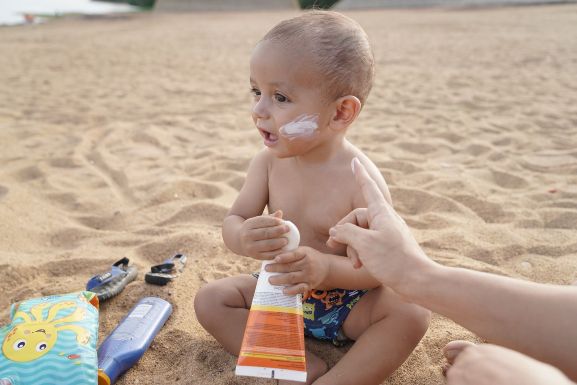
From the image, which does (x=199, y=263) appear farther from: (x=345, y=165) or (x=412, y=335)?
(x=412, y=335)

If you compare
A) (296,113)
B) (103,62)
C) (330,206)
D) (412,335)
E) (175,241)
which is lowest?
(103,62)

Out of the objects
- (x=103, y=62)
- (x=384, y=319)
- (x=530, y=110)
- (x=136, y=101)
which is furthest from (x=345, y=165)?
(x=103, y=62)

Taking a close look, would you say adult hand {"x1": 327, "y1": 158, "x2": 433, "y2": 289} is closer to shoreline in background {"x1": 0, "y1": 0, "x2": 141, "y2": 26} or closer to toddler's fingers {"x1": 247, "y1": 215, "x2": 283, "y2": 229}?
toddler's fingers {"x1": 247, "y1": 215, "x2": 283, "y2": 229}

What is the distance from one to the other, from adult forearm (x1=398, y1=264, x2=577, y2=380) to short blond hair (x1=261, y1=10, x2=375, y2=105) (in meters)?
0.72

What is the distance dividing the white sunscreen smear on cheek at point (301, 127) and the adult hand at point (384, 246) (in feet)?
1.36

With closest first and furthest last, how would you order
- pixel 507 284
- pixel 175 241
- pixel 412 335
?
1. pixel 507 284
2. pixel 412 335
3. pixel 175 241

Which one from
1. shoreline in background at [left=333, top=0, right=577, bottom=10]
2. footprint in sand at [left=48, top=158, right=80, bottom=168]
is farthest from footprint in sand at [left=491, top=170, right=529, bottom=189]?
shoreline in background at [left=333, top=0, right=577, bottom=10]

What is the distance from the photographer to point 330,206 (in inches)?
74.0

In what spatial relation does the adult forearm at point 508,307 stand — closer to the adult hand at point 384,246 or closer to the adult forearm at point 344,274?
the adult hand at point 384,246

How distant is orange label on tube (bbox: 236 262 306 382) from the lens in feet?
4.66

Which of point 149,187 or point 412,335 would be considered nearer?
point 412,335

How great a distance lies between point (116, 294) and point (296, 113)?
3.49 feet

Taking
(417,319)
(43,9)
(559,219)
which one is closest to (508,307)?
(417,319)

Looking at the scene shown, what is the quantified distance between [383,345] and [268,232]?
0.50m
